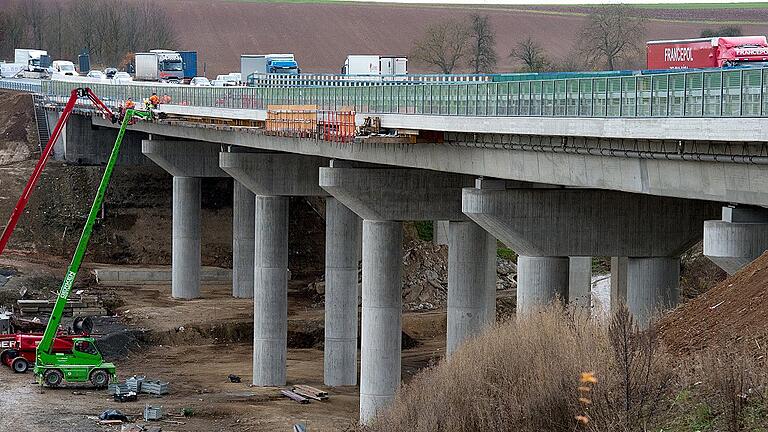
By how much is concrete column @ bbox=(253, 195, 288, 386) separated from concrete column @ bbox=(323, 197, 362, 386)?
194cm

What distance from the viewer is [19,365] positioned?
58125 millimetres

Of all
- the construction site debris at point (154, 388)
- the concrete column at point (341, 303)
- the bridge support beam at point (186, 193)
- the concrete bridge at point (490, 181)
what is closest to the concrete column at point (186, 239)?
the bridge support beam at point (186, 193)

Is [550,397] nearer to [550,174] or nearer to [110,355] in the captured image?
[550,174]

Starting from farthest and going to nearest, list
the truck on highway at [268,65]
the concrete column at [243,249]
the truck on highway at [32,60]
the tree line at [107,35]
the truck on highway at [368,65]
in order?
the tree line at [107,35] < the truck on highway at [32,60] < the truck on highway at [268,65] < the concrete column at [243,249] < the truck on highway at [368,65]

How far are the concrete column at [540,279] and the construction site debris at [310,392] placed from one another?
57.0ft

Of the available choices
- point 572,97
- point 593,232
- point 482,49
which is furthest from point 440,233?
point 482,49

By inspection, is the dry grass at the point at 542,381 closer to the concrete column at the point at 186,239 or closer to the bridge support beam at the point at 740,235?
the bridge support beam at the point at 740,235

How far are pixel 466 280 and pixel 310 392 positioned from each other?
743cm

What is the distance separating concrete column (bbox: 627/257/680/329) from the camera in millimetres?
39531

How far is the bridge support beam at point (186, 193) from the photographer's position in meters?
83.4

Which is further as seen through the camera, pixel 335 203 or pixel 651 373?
pixel 335 203

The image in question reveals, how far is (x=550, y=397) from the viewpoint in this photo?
1064 inches

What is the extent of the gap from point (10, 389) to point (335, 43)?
131303 millimetres

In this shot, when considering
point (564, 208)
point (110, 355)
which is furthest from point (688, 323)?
point (110, 355)
